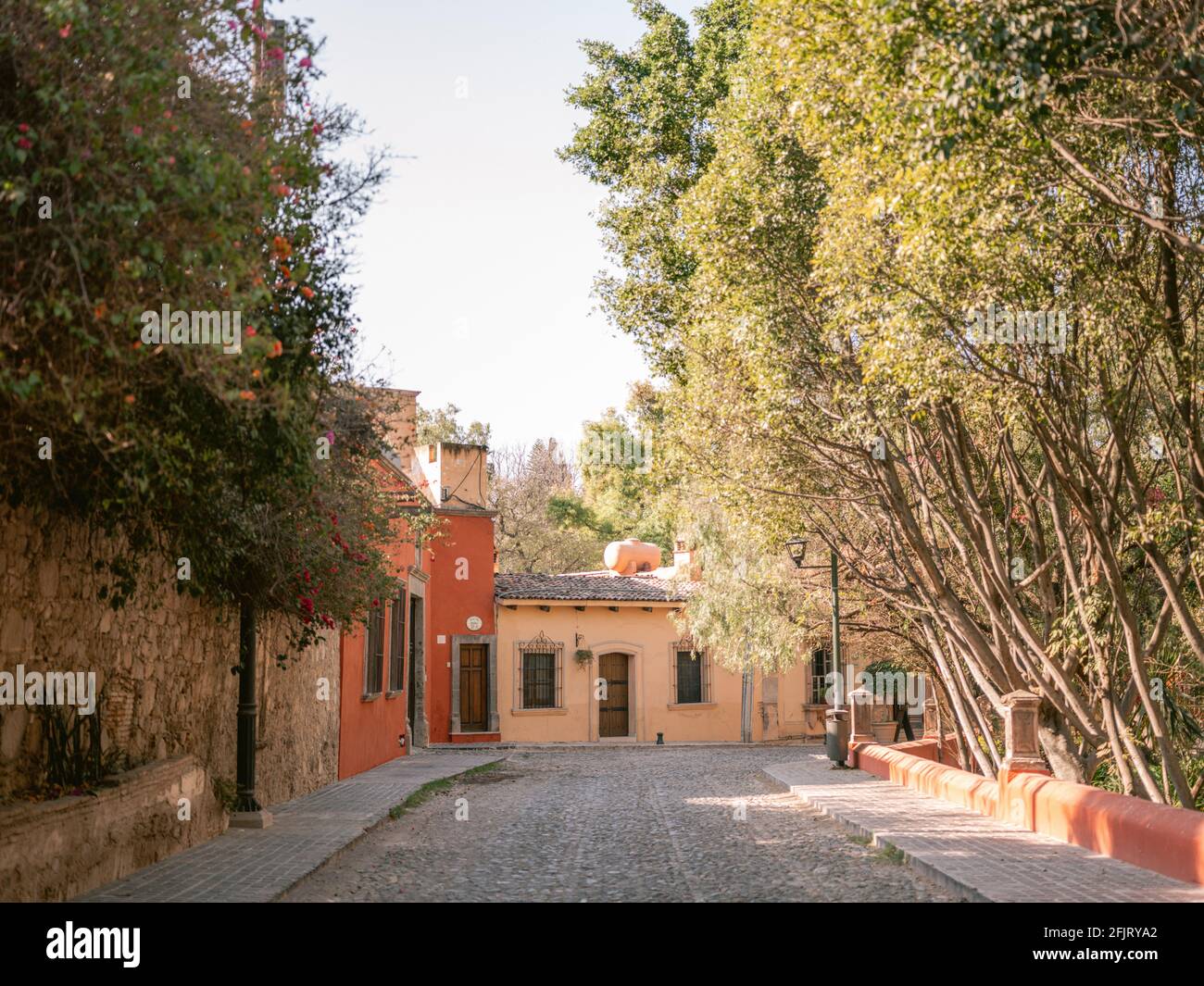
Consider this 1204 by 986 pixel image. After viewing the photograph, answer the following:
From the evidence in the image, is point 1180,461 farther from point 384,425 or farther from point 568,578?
point 568,578

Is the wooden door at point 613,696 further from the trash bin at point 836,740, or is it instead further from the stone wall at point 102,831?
the stone wall at point 102,831

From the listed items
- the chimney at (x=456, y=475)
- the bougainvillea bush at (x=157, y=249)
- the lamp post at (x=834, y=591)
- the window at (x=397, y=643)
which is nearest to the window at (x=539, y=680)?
the chimney at (x=456, y=475)

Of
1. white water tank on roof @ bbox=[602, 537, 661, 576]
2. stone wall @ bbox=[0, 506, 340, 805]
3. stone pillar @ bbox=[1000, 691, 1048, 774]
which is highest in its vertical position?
white water tank on roof @ bbox=[602, 537, 661, 576]

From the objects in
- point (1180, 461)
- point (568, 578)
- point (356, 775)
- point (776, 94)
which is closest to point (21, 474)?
point (776, 94)

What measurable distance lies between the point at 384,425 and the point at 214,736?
3402mm

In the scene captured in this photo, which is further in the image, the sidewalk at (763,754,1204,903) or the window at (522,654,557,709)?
the window at (522,654,557,709)

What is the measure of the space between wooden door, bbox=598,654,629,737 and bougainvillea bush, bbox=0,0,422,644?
24.7 m

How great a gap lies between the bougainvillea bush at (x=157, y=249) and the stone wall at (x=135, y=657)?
0.48 meters

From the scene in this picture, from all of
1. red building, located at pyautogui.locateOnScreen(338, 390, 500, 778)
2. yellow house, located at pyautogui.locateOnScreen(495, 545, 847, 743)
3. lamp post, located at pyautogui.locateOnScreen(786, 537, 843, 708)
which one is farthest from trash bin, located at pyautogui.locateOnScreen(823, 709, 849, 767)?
yellow house, located at pyautogui.locateOnScreen(495, 545, 847, 743)

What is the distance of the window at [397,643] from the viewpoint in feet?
69.7

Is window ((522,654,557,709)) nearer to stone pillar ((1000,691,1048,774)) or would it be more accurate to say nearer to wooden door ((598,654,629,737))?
wooden door ((598,654,629,737))

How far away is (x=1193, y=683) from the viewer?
16.0 meters

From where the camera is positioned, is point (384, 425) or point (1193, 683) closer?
point (384, 425)

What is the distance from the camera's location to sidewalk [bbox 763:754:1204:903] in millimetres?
7434
